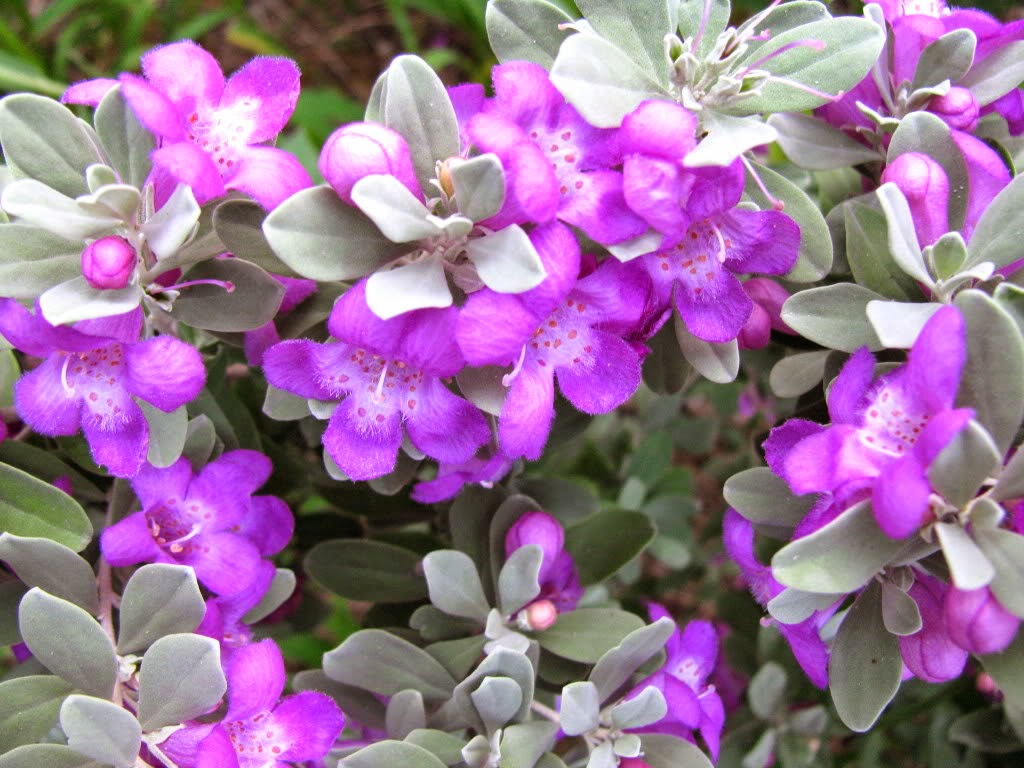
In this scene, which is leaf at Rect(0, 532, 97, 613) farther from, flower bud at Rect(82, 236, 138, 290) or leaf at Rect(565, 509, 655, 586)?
leaf at Rect(565, 509, 655, 586)

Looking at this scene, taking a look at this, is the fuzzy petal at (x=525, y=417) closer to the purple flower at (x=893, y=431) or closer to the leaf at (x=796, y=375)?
the purple flower at (x=893, y=431)

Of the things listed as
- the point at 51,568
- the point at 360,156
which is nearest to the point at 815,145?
the point at 360,156

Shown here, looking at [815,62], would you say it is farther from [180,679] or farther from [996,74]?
[180,679]

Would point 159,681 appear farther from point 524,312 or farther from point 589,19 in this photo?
point 589,19

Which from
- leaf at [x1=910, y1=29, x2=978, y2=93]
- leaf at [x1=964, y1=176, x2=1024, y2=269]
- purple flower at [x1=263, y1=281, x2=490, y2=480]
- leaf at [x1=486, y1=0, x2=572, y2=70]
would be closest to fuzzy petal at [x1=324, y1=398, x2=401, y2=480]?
purple flower at [x1=263, y1=281, x2=490, y2=480]

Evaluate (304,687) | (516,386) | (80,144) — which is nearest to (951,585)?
(516,386)
